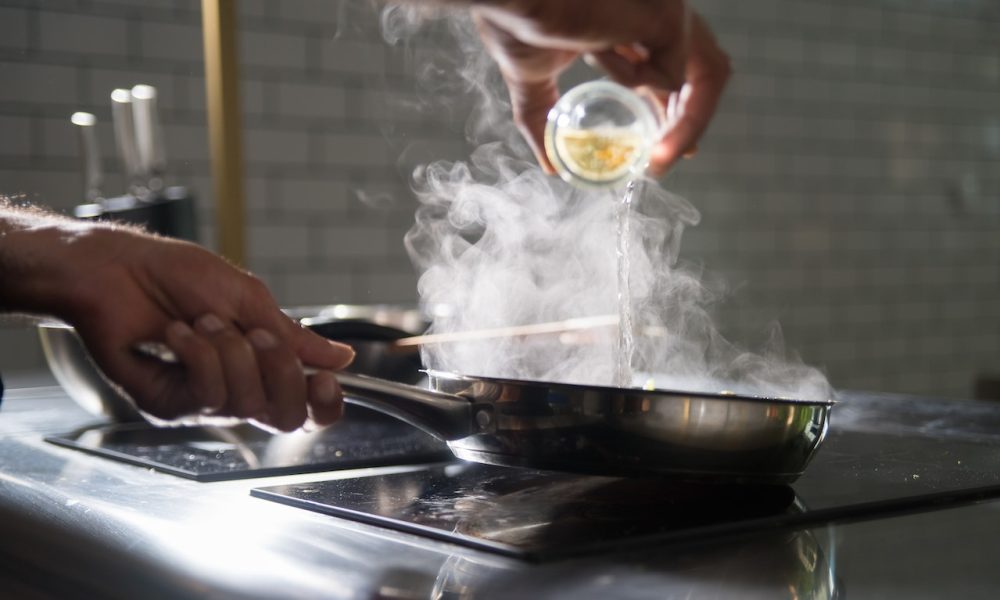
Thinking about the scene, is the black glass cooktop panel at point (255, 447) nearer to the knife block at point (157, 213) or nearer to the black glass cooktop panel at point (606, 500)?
the black glass cooktop panel at point (606, 500)

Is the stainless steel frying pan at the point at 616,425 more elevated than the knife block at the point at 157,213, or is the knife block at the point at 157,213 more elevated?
the knife block at the point at 157,213

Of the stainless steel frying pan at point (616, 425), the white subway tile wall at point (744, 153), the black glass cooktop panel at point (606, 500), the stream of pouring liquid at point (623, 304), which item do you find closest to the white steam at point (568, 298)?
the stream of pouring liquid at point (623, 304)

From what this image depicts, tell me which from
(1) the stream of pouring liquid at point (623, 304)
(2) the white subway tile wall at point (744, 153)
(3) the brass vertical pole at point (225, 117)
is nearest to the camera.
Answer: (1) the stream of pouring liquid at point (623, 304)

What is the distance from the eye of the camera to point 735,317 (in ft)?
11.2

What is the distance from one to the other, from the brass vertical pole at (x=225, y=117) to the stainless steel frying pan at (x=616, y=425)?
108cm

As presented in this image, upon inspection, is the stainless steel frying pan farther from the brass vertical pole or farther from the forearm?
the brass vertical pole

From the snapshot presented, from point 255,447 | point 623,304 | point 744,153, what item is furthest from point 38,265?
point 744,153

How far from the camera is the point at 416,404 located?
0.67 meters

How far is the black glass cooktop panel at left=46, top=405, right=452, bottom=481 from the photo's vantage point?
0.81m

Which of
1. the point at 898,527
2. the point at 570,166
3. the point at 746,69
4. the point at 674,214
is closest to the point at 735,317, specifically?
the point at 674,214

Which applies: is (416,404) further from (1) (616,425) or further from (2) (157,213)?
(2) (157,213)

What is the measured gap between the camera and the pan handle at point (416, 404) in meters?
0.66

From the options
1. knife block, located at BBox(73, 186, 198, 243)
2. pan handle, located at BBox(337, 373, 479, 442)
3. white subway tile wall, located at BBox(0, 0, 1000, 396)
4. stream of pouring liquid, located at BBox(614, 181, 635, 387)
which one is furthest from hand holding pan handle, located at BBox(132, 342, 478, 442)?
white subway tile wall, located at BBox(0, 0, 1000, 396)

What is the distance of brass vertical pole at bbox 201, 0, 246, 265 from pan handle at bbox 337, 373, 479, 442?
3.51 feet
